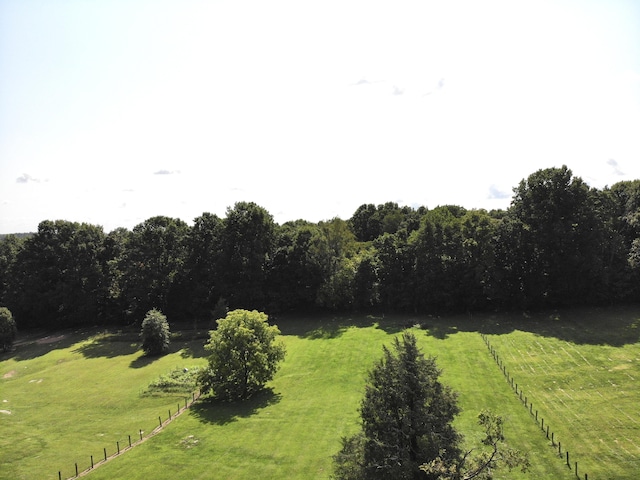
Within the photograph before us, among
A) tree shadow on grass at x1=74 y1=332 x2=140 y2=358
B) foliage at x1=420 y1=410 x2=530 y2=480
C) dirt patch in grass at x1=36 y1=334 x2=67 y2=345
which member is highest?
foliage at x1=420 y1=410 x2=530 y2=480

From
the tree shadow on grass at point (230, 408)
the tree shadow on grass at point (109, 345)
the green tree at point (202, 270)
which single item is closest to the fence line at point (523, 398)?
the tree shadow on grass at point (230, 408)

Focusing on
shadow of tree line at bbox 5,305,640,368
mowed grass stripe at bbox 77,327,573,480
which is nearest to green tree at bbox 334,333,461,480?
mowed grass stripe at bbox 77,327,573,480

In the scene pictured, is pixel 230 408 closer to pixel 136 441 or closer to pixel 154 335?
pixel 136 441

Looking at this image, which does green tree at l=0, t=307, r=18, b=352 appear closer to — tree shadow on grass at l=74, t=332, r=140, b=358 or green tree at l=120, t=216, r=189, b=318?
tree shadow on grass at l=74, t=332, r=140, b=358

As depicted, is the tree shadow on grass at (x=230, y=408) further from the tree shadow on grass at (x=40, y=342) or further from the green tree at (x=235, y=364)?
the tree shadow on grass at (x=40, y=342)

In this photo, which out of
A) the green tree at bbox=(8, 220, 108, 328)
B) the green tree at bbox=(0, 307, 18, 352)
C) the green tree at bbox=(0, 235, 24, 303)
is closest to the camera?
the green tree at bbox=(0, 307, 18, 352)
